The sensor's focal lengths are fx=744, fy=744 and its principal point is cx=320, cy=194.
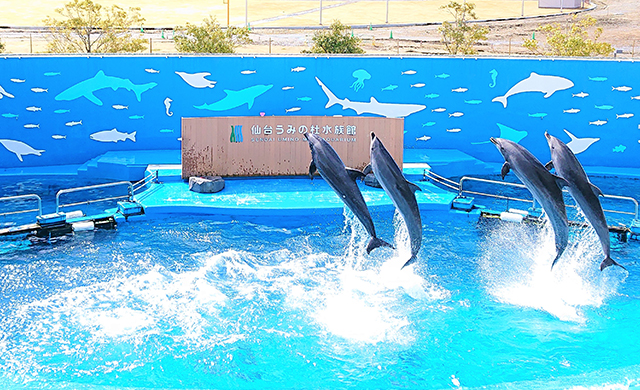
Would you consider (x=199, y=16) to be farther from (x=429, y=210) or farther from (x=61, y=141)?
(x=429, y=210)

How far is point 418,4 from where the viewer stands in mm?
97750

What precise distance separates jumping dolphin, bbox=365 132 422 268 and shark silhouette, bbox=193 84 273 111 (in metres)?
12.5

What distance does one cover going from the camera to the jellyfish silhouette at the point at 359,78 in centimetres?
2444

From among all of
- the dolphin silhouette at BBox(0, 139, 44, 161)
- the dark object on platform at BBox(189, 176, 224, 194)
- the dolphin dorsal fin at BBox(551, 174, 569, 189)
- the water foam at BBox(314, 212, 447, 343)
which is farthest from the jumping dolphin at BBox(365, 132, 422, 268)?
the dolphin silhouette at BBox(0, 139, 44, 161)

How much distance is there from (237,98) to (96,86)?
176 inches

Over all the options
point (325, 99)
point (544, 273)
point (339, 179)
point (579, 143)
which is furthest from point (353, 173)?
point (579, 143)

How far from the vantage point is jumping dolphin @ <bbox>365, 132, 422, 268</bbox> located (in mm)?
12242

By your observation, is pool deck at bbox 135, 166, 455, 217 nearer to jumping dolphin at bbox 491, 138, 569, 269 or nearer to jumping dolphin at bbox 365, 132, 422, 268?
jumping dolphin at bbox 365, 132, 422, 268

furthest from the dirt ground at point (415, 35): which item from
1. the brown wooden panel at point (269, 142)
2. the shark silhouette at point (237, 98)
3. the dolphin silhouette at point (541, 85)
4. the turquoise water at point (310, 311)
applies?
the turquoise water at point (310, 311)

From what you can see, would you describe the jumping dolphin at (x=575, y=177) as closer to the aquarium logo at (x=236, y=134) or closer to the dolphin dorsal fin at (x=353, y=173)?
the dolphin dorsal fin at (x=353, y=173)

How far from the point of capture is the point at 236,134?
21.3 m

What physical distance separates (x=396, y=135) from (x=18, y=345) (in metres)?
12.4

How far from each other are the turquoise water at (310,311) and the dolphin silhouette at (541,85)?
25.6 ft

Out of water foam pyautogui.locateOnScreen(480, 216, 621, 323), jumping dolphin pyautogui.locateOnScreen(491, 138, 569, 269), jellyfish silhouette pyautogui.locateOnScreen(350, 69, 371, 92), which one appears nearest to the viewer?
jumping dolphin pyautogui.locateOnScreen(491, 138, 569, 269)
